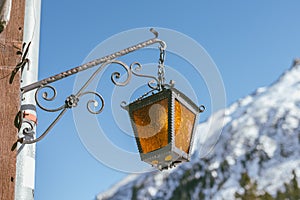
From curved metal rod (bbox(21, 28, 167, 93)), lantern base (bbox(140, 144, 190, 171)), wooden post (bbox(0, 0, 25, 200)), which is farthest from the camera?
lantern base (bbox(140, 144, 190, 171))

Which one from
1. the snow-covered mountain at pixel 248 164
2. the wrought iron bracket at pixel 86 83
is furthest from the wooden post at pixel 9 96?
the snow-covered mountain at pixel 248 164

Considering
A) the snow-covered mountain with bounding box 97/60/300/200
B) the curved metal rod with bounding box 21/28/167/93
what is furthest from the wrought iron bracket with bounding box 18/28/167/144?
the snow-covered mountain with bounding box 97/60/300/200

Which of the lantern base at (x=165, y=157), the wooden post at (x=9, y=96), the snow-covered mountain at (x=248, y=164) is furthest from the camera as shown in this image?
the snow-covered mountain at (x=248, y=164)

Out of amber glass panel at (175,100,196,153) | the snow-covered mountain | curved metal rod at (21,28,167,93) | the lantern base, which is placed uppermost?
the snow-covered mountain

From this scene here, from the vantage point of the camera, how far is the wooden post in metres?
2.55

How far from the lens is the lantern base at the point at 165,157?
3.14 meters

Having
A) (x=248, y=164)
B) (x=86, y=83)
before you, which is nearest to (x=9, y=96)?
(x=86, y=83)

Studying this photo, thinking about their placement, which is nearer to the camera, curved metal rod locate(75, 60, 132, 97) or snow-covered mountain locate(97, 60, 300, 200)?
curved metal rod locate(75, 60, 132, 97)

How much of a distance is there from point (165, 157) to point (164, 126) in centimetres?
16

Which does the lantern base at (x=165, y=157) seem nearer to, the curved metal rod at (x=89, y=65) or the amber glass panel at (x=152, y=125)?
the amber glass panel at (x=152, y=125)

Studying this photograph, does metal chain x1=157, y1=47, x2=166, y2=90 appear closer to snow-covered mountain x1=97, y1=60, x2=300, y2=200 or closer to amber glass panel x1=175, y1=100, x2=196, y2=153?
amber glass panel x1=175, y1=100, x2=196, y2=153

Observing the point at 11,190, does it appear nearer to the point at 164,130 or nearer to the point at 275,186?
the point at 164,130

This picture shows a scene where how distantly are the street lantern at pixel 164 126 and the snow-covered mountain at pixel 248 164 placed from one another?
11.9 meters

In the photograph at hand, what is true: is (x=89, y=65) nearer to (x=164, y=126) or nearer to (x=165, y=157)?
(x=164, y=126)
